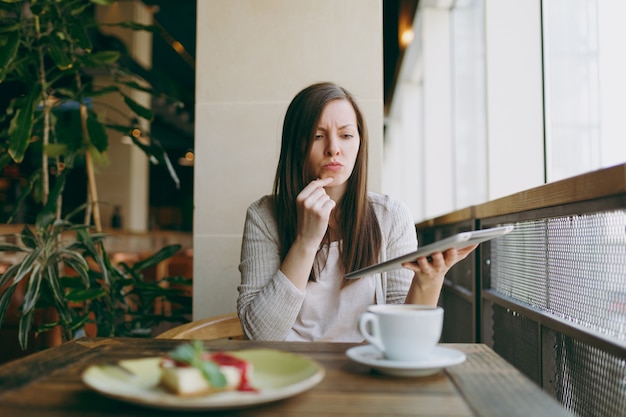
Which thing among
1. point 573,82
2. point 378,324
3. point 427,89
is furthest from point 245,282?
point 427,89

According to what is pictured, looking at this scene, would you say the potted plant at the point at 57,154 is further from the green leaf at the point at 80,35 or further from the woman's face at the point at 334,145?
the woman's face at the point at 334,145

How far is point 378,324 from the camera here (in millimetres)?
764

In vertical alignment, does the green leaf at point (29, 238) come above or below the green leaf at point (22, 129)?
below

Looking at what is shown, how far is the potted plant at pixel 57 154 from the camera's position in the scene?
7.32 feet

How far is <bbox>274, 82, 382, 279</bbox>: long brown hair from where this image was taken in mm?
1506

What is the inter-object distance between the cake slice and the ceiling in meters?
2.44

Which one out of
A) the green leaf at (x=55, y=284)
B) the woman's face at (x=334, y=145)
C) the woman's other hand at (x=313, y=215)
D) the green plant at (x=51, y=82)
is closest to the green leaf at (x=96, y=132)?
the green plant at (x=51, y=82)

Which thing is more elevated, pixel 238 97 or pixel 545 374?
pixel 238 97

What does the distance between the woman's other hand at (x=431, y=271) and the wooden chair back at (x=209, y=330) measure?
0.58 metres

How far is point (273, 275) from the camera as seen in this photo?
55.7 inches

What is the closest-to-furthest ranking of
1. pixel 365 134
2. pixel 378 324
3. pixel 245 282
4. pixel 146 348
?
pixel 378 324
pixel 146 348
pixel 245 282
pixel 365 134

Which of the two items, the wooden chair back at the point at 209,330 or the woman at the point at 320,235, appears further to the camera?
the wooden chair back at the point at 209,330

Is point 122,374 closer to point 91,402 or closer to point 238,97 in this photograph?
point 91,402

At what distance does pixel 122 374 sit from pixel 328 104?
0.98m
